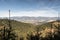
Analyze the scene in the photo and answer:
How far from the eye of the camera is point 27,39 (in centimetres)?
5312

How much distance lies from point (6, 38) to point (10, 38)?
1.23 meters

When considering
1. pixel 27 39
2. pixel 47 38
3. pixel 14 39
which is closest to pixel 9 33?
pixel 14 39

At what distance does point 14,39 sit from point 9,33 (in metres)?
2.44

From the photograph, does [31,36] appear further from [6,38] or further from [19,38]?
[6,38]

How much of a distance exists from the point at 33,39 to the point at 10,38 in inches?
404

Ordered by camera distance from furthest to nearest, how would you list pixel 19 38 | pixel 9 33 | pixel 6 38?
pixel 19 38 < pixel 9 33 < pixel 6 38

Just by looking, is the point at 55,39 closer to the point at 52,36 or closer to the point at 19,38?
the point at 52,36

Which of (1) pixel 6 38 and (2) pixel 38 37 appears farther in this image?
(2) pixel 38 37

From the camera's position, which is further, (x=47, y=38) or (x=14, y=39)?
(x=47, y=38)

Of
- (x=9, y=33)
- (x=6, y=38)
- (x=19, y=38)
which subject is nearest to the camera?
(x=6, y=38)

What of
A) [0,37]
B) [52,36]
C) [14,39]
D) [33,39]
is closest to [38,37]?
[33,39]

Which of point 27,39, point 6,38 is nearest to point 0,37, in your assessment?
point 6,38

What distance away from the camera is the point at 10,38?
4478 centimetres

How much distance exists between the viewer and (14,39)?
46062 millimetres
